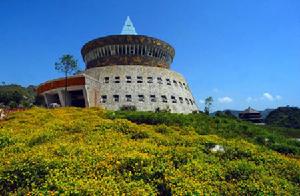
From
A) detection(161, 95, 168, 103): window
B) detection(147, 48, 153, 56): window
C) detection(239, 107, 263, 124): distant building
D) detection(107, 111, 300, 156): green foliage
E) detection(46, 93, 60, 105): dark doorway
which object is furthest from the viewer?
detection(239, 107, 263, 124): distant building

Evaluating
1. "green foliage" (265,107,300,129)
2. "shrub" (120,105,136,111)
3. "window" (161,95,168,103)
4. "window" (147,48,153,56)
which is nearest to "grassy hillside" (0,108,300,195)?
"shrub" (120,105,136,111)

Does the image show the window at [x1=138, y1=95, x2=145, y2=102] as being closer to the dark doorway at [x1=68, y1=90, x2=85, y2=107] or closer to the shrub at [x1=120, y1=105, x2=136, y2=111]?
the shrub at [x1=120, y1=105, x2=136, y2=111]

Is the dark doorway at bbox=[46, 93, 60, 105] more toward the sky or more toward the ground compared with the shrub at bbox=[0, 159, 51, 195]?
more toward the sky

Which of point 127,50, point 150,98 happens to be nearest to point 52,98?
point 127,50

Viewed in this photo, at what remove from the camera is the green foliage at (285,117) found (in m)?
76.8

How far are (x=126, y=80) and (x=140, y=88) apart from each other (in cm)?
253

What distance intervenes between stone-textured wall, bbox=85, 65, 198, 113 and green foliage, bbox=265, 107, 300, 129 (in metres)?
29.0

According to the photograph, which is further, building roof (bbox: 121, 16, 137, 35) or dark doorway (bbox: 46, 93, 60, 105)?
building roof (bbox: 121, 16, 137, 35)

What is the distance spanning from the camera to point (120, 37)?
57375 mm

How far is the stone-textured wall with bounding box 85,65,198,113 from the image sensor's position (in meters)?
51.2

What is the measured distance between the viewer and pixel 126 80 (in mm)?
53656

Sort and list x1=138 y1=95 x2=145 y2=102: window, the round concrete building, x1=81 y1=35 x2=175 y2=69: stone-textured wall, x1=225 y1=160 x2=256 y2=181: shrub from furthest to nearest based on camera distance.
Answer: x1=81 y1=35 x2=175 y2=69: stone-textured wall < x1=138 y1=95 x2=145 y2=102: window < the round concrete building < x1=225 y1=160 x2=256 y2=181: shrub

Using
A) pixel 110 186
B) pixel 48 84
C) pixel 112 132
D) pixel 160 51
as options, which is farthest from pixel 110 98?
pixel 110 186

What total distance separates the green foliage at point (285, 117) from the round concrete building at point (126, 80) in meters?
26.6
